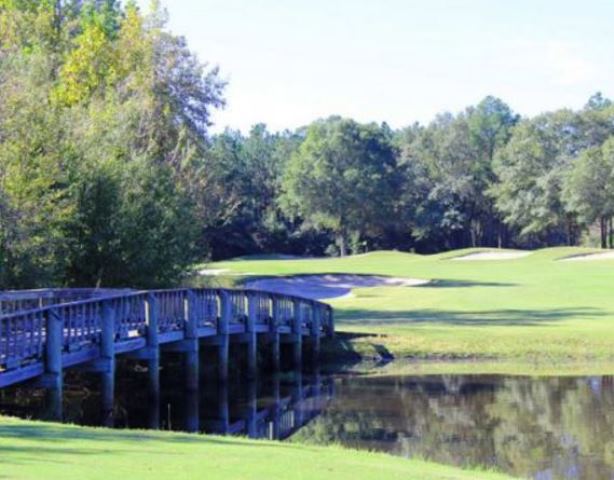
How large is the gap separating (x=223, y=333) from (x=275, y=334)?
147 inches

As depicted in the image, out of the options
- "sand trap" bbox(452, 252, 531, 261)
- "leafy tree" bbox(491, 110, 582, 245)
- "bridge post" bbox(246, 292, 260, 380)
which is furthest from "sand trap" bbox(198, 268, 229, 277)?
"leafy tree" bbox(491, 110, 582, 245)

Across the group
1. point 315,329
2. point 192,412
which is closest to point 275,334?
point 315,329

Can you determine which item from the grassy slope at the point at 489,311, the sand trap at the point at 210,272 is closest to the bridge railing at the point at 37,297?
the grassy slope at the point at 489,311

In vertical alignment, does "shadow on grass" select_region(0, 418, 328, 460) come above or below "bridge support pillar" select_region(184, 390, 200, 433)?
above

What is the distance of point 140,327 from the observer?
24.5m

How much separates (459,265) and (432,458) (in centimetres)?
6109

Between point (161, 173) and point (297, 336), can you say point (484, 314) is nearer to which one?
point (297, 336)

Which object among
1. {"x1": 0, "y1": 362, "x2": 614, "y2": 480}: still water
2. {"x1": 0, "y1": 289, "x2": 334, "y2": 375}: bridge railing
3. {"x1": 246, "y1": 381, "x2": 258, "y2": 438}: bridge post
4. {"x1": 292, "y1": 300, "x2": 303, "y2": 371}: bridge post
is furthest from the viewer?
{"x1": 292, "y1": 300, "x2": 303, "y2": 371}: bridge post

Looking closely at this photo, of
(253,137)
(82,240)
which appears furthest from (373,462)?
(253,137)

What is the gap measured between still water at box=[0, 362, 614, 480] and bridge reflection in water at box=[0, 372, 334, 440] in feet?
0.09

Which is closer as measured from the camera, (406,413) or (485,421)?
(485,421)

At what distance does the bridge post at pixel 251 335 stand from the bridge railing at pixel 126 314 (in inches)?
1.5

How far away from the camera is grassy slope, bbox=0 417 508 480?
37.6 feet

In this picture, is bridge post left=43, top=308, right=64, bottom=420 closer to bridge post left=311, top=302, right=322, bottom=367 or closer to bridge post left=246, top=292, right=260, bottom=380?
bridge post left=246, top=292, right=260, bottom=380
